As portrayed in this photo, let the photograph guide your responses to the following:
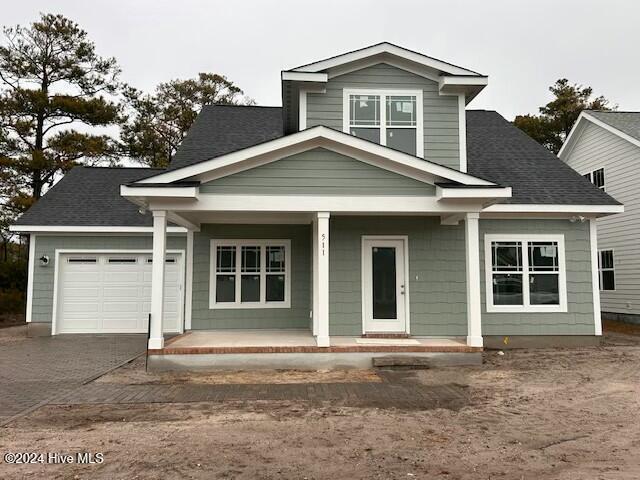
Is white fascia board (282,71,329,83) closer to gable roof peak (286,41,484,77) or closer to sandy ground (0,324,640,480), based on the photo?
gable roof peak (286,41,484,77)

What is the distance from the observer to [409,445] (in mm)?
4461

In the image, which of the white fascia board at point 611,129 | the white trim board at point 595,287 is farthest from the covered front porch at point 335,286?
the white fascia board at point 611,129

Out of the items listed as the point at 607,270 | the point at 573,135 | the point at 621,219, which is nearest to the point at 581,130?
the point at 573,135

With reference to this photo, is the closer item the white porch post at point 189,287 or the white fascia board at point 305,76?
the white fascia board at point 305,76

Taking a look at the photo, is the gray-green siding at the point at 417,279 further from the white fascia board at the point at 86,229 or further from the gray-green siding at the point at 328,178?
the white fascia board at the point at 86,229

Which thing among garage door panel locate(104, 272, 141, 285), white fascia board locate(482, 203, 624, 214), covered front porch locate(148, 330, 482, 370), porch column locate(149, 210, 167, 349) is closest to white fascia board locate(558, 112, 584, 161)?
white fascia board locate(482, 203, 624, 214)

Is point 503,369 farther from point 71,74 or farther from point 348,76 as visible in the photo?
point 71,74

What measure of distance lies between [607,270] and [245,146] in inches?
486

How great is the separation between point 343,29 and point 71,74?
40.3 ft

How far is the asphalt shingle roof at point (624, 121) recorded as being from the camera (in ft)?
47.4

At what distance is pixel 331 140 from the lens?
804cm

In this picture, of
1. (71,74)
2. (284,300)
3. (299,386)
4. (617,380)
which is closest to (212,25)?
(71,74)

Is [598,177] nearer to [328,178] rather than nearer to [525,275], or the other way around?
[525,275]

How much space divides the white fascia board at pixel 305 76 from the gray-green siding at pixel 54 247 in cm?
529
